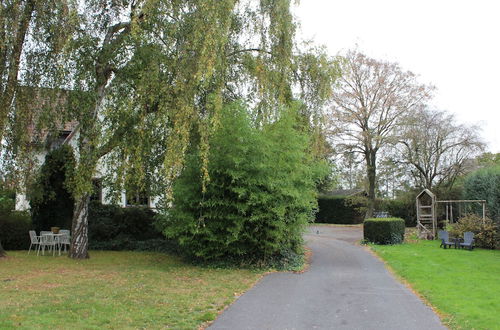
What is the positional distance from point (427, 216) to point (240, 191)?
1640cm

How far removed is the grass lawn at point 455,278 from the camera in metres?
7.55

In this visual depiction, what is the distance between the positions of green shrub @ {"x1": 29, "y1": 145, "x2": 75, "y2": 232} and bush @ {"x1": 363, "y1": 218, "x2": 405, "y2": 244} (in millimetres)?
13379

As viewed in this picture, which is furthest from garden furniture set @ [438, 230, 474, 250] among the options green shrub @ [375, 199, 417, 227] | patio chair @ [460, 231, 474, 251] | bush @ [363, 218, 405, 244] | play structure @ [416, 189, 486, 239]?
green shrub @ [375, 199, 417, 227]

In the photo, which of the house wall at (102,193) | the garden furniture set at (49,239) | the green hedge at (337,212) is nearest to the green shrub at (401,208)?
the green hedge at (337,212)

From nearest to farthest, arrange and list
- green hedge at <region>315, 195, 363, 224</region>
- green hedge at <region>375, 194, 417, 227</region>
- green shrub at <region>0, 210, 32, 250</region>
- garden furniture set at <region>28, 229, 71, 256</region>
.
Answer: garden furniture set at <region>28, 229, 71, 256</region>
green shrub at <region>0, 210, 32, 250</region>
green hedge at <region>375, 194, 417, 227</region>
green hedge at <region>315, 195, 363, 224</region>

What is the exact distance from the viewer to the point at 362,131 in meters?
31.1

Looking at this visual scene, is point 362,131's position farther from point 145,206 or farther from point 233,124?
point 233,124

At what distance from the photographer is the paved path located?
270 inches

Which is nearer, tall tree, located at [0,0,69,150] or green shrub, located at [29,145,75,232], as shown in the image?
tall tree, located at [0,0,69,150]

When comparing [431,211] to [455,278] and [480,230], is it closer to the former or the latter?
[480,230]

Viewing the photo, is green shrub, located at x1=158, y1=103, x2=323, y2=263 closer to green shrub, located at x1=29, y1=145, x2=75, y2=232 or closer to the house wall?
the house wall

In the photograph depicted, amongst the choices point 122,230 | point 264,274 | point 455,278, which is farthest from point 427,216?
point 122,230

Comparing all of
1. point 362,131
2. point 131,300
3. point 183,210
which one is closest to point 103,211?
point 183,210

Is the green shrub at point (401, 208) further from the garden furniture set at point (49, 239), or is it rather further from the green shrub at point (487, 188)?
the garden furniture set at point (49, 239)
